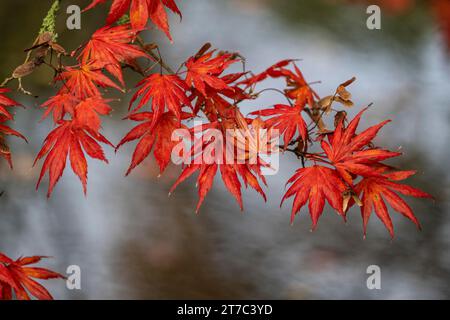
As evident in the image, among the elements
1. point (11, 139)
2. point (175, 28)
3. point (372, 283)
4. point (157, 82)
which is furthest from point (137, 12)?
point (175, 28)

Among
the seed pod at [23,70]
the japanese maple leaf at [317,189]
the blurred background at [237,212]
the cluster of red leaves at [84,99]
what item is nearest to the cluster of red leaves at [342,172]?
the japanese maple leaf at [317,189]

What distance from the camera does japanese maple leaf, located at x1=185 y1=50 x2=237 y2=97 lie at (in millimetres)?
890

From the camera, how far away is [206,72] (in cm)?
90

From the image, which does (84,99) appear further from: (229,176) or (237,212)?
(237,212)

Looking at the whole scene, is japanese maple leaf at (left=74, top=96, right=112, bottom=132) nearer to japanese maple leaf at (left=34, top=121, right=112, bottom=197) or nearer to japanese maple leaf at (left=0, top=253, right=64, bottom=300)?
japanese maple leaf at (left=34, top=121, right=112, bottom=197)

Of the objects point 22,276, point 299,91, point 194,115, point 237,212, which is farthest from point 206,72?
point 237,212

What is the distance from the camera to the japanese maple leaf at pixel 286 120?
92cm

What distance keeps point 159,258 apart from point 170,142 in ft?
2.77

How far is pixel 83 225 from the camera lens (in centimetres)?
178

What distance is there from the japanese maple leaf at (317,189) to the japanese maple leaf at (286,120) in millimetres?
54

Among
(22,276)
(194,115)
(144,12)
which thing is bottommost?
(22,276)

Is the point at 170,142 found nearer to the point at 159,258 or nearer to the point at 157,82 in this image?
the point at 157,82

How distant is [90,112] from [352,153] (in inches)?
14.3

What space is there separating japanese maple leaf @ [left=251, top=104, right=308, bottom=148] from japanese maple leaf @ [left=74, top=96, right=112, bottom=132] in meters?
0.21
